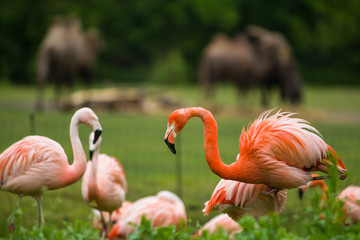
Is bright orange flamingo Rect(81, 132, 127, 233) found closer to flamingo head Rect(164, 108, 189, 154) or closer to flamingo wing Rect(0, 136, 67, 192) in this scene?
flamingo wing Rect(0, 136, 67, 192)

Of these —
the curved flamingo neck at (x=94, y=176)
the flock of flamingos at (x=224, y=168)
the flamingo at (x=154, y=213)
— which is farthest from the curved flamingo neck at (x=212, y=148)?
the curved flamingo neck at (x=94, y=176)

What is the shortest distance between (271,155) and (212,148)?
17.3 inches

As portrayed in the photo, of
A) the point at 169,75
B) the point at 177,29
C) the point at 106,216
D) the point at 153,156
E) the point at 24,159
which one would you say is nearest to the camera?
the point at 24,159

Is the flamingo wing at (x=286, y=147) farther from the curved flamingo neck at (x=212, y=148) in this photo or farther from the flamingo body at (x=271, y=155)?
the curved flamingo neck at (x=212, y=148)

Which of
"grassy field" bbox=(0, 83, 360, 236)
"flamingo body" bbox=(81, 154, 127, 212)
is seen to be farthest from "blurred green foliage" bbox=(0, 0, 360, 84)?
"flamingo body" bbox=(81, 154, 127, 212)

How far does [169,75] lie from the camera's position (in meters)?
31.0

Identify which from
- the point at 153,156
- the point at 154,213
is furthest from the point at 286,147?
the point at 153,156

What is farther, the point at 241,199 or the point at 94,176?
the point at 94,176

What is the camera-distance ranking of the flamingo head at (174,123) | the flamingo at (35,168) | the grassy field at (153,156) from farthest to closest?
the grassy field at (153,156)
the flamingo at (35,168)
the flamingo head at (174,123)

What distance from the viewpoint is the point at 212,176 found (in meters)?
7.90

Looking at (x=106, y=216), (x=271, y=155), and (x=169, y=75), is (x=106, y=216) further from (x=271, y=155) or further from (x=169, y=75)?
(x=169, y=75)

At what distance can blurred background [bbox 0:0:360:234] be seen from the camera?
8273 millimetres

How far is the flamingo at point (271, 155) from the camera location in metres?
3.79

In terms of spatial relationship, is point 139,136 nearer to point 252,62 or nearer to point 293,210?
point 293,210
